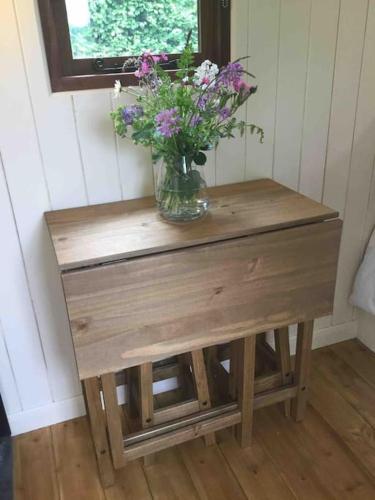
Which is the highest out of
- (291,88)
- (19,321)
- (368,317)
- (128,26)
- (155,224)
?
(128,26)

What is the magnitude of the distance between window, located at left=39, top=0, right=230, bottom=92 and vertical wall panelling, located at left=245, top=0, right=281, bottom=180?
10 cm

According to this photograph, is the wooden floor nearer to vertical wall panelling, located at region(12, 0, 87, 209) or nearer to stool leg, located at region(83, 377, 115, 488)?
stool leg, located at region(83, 377, 115, 488)

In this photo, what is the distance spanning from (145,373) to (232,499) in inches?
19.6

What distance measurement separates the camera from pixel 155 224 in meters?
1.36

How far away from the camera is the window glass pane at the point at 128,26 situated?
1410 mm

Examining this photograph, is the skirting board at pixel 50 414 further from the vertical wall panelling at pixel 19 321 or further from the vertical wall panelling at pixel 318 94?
the vertical wall panelling at pixel 318 94

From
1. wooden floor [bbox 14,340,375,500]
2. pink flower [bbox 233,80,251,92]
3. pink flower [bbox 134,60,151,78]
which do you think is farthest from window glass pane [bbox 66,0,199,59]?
wooden floor [bbox 14,340,375,500]

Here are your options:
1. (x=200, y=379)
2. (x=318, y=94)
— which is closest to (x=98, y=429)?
(x=200, y=379)

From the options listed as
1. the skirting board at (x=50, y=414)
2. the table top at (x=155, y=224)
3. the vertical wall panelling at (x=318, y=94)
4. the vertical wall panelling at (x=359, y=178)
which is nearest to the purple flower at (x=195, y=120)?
the table top at (x=155, y=224)

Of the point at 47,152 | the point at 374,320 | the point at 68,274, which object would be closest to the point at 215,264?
the point at 68,274

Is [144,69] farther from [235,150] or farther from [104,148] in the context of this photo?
[235,150]

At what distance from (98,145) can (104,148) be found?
23 mm

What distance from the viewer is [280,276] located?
1.40m

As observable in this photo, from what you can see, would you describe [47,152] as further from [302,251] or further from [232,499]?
[232,499]
